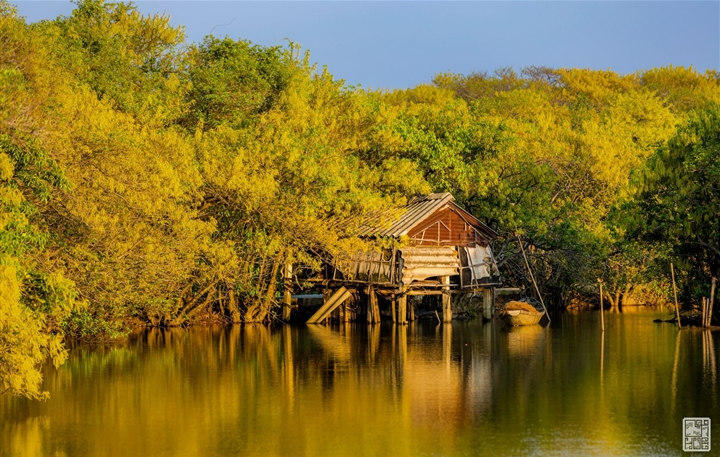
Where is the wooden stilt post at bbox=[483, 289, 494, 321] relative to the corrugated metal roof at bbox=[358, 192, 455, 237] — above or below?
below

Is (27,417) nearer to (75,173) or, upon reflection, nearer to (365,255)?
(75,173)

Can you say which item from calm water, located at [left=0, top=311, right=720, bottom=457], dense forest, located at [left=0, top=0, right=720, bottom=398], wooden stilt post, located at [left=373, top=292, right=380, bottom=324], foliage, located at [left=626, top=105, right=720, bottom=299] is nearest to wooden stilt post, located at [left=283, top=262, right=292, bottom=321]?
dense forest, located at [left=0, top=0, right=720, bottom=398]

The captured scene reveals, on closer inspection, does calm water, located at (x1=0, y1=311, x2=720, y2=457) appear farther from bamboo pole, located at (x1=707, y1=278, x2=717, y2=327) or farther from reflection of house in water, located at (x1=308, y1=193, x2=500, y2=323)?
reflection of house in water, located at (x1=308, y1=193, x2=500, y2=323)

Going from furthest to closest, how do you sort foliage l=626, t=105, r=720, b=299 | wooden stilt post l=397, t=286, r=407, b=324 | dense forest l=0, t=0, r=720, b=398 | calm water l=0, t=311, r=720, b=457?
wooden stilt post l=397, t=286, r=407, b=324
foliage l=626, t=105, r=720, b=299
dense forest l=0, t=0, r=720, b=398
calm water l=0, t=311, r=720, b=457

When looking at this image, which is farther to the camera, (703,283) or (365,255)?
(365,255)

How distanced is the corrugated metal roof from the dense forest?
610 millimetres

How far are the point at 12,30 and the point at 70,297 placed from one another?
43.1ft

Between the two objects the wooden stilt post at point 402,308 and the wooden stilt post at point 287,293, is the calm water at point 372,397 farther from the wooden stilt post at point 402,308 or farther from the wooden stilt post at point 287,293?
the wooden stilt post at point 287,293

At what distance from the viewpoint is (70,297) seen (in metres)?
18.4

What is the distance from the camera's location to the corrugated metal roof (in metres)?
35.4

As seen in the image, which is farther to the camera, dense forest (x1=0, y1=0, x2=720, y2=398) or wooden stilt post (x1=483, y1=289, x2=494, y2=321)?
wooden stilt post (x1=483, y1=289, x2=494, y2=321)

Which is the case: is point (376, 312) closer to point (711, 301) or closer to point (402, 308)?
point (402, 308)

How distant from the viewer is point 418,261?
120ft

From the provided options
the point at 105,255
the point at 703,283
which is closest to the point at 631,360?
the point at 703,283
